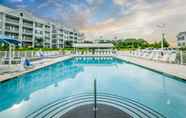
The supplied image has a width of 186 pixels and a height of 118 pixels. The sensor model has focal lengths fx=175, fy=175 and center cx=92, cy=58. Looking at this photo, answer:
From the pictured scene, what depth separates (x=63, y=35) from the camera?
69.2m

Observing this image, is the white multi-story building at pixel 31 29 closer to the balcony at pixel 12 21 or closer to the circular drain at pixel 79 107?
the balcony at pixel 12 21

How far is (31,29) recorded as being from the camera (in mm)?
49438

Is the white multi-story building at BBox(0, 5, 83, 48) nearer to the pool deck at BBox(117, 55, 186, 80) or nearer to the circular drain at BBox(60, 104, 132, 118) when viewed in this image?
the pool deck at BBox(117, 55, 186, 80)

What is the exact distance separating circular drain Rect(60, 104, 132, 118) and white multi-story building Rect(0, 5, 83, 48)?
29374mm

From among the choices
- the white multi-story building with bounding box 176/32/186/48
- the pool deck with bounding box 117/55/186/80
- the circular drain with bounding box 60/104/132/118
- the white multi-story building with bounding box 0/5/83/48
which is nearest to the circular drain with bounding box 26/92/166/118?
the circular drain with bounding box 60/104/132/118

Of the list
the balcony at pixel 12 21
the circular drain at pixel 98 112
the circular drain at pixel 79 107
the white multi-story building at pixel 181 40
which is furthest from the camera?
the white multi-story building at pixel 181 40

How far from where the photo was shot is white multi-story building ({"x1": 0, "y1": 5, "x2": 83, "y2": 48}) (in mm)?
39750

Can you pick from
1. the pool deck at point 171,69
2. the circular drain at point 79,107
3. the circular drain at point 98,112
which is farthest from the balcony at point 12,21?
the circular drain at point 98,112

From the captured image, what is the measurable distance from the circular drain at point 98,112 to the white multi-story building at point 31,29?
96.4ft

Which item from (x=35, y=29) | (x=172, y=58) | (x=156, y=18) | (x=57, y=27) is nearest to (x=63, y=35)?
(x=57, y=27)

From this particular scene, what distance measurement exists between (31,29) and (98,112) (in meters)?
49.3

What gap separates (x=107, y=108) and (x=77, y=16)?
35440 millimetres

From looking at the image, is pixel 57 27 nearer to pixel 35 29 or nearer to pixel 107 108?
pixel 35 29

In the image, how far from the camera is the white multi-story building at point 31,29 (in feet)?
130
